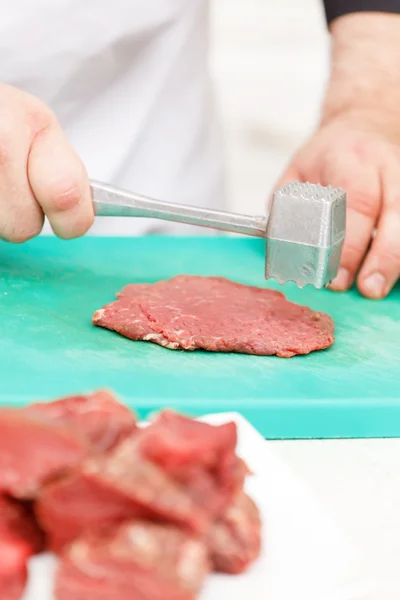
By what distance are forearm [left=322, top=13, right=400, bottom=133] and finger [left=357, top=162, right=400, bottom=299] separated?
564 millimetres

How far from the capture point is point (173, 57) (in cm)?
327

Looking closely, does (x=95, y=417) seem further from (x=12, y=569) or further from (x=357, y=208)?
(x=357, y=208)

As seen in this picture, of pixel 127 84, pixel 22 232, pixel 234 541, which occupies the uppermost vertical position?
pixel 234 541

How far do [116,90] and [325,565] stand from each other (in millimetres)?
2340

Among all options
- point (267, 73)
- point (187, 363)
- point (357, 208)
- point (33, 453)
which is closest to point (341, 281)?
point (357, 208)

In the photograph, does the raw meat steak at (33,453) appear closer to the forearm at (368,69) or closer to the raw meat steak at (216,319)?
the raw meat steak at (216,319)

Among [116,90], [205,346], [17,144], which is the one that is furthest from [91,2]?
[205,346]

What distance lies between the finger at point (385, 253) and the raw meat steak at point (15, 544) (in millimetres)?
1666

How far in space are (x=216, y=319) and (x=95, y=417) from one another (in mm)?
1011

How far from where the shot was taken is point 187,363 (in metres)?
2.06

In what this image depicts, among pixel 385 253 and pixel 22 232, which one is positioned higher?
pixel 22 232

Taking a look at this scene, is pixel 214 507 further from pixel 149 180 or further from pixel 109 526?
pixel 149 180

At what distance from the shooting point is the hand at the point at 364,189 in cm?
268

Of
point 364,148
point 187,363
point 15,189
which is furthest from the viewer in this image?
point 364,148
